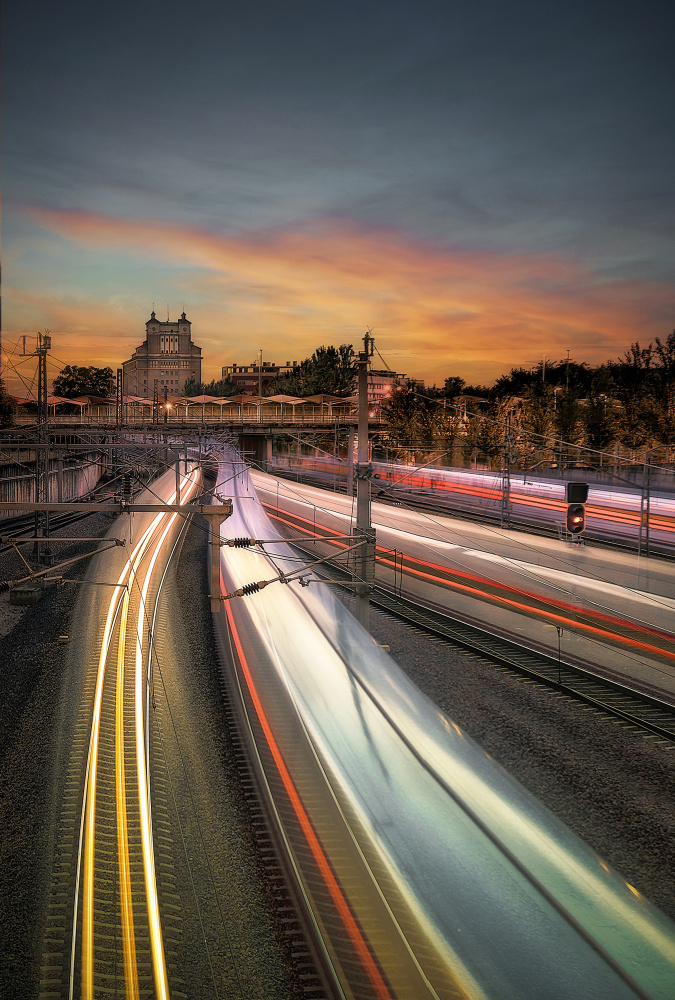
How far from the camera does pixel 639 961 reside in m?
6.62

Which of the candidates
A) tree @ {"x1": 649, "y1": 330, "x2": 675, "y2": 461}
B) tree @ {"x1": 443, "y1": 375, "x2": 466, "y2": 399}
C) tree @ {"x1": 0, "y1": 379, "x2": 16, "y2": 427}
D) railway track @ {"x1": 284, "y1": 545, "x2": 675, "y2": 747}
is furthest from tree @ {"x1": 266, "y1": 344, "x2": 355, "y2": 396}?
railway track @ {"x1": 284, "y1": 545, "x2": 675, "y2": 747}

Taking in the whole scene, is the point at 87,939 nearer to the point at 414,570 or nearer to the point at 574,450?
the point at 414,570

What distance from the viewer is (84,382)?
404ft

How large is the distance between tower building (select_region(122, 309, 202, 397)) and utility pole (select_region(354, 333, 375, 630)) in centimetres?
16875

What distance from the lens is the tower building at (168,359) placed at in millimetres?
176875

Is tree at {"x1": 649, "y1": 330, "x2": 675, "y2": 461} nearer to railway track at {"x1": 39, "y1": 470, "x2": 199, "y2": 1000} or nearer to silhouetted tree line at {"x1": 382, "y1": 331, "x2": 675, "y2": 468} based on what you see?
silhouetted tree line at {"x1": 382, "y1": 331, "x2": 675, "y2": 468}

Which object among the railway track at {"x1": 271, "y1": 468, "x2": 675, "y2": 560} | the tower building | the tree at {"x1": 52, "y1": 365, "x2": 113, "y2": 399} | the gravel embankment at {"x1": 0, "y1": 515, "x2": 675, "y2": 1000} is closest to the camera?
the gravel embankment at {"x1": 0, "y1": 515, "x2": 675, "y2": 1000}

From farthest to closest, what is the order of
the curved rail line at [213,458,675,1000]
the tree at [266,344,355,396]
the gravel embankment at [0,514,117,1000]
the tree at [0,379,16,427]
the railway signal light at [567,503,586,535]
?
the tree at [266,344,355,396] → the tree at [0,379,16,427] → the railway signal light at [567,503,586,535] → the gravel embankment at [0,514,117,1000] → the curved rail line at [213,458,675,1000]

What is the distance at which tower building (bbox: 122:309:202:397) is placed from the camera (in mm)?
176875

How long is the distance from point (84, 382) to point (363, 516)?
12024cm

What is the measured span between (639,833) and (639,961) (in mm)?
3150

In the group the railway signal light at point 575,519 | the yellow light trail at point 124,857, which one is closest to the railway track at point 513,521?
the railway signal light at point 575,519

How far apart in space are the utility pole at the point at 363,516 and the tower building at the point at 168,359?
16875cm

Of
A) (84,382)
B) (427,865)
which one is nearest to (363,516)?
(427,865)
